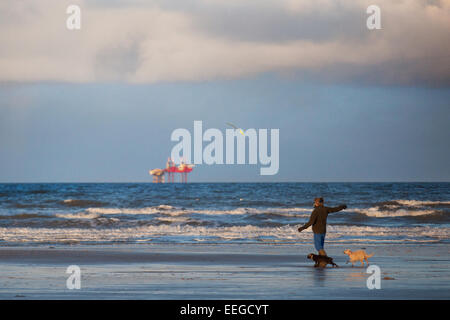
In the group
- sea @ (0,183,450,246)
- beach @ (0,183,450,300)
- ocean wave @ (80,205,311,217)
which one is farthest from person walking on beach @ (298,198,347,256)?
ocean wave @ (80,205,311,217)

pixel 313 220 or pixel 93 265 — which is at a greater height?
pixel 313 220

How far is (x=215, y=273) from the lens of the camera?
1345 centimetres

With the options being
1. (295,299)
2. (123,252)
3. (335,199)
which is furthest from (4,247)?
(335,199)

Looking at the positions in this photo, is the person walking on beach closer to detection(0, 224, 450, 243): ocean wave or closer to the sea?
the sea

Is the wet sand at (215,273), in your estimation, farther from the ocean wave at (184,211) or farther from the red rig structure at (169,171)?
the red rig structure at (169,171)

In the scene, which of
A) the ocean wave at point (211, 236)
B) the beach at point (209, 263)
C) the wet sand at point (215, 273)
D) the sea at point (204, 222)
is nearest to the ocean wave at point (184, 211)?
the sea at point (204, 222)

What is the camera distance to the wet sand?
10703mm

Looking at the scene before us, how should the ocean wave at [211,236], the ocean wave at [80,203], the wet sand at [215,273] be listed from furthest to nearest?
the ocean wave at [80,203], the ocean wave at [211,236], the wet sand at [215,273]

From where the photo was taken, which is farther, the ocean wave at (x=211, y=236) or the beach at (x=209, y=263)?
the ocean wave at (x=211, y=236)

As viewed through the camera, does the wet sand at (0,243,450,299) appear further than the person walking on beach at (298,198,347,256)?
No

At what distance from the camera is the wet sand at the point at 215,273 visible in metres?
10.7

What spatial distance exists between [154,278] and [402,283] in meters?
4.61
